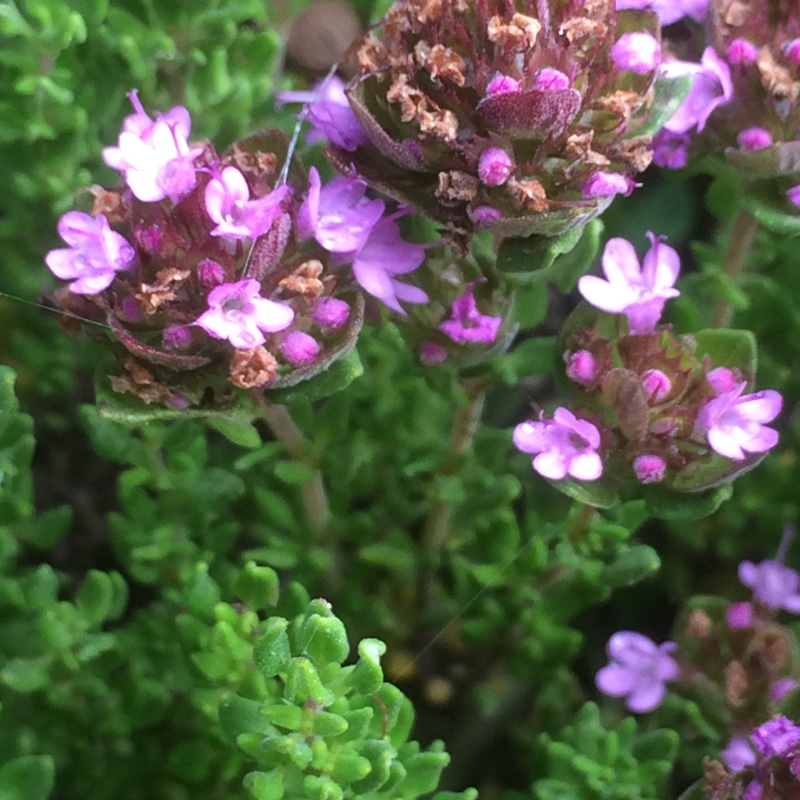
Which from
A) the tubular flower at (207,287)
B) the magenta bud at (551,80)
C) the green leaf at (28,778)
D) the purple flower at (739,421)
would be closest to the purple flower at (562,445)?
the purple flower at (739,421)

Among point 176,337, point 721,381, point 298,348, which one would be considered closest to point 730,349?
point 721,381

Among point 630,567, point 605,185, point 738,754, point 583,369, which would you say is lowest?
point 738,754

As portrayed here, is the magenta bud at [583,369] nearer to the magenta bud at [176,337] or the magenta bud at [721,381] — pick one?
the magenta bud at [721,381]

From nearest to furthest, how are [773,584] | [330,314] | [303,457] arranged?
1. [330,314]
2. [303,457]
3. [773,584]

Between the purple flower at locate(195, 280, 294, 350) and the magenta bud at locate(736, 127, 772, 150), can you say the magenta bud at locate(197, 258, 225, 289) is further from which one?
the magenta bud at locate(736, 127, 772, 150)

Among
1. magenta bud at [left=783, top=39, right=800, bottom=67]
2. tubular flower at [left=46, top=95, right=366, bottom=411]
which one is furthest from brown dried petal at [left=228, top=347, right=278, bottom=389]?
magenta bud at [left=783, top=39, right=800, bottom=67]

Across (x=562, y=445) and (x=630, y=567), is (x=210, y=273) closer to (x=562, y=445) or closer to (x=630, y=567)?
(x=562, y=445)

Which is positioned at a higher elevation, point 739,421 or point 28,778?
point 739,421
